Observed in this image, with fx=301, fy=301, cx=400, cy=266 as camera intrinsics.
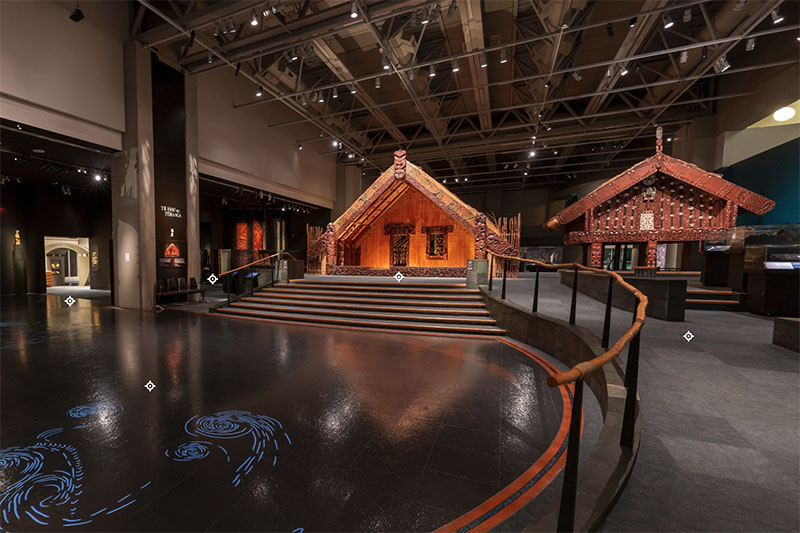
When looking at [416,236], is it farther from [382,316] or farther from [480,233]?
[382,316]

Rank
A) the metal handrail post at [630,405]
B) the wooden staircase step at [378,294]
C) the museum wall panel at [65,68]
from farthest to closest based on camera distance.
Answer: the wooden staircase step at [378,294], the museum wall panel at [65,68], the metal handrail post at [630,405]

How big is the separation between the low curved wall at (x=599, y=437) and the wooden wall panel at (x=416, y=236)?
7.11m

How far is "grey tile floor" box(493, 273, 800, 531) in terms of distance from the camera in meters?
1.52

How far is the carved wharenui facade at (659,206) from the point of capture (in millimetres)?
6609

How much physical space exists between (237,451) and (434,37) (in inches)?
438

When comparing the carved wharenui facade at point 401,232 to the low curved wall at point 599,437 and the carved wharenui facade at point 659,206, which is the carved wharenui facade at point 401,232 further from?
the low curved wall at point 599,437

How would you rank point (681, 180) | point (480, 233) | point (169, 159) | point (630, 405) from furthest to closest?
point (480, 233), point (169, 159), point (681, 180), point (630, 405)

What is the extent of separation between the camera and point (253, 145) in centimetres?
1234

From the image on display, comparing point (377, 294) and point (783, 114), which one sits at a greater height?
point (783, 114)

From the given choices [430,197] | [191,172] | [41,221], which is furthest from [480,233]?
[41,221]

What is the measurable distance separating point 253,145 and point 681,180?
13879 millimetres

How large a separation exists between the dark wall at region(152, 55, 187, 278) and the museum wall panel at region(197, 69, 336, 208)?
0.96 m

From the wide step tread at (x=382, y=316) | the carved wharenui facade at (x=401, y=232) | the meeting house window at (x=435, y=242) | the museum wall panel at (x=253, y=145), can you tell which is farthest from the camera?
the meeting house window at (x=435, y=242)

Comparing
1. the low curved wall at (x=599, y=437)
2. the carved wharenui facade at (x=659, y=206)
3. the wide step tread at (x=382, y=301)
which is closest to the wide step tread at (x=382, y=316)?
the wide step tread at (x=382, y=301)
